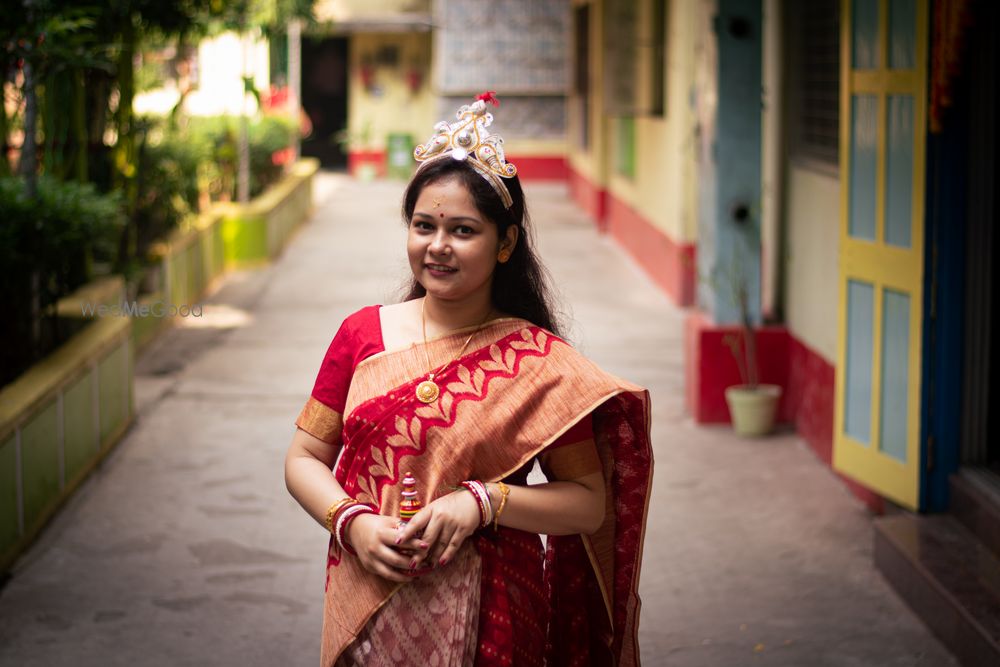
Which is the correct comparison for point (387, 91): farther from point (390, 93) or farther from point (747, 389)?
point (747, 389)

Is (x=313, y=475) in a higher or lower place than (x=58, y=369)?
higher

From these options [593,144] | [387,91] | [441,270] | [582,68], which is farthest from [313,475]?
[387,91]

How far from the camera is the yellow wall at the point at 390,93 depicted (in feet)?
75.9

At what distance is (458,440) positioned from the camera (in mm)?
2572

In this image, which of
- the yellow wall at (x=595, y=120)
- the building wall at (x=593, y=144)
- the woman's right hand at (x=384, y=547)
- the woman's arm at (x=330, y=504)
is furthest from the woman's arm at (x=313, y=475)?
the yellow wall at (x=595, y=120)

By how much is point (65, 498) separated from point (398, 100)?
17674mm

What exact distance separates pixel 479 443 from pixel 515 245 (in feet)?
1.31

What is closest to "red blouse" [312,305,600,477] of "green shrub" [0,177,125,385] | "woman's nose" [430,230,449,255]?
"woman's nose" [430,230,449,255]

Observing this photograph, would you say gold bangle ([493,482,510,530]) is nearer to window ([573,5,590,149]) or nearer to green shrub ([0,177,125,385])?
green shrub ([0,177,125,385])

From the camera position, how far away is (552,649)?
113 inches

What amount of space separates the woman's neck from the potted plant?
4.68m

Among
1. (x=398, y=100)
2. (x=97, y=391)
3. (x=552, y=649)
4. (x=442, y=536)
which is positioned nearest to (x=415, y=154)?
(x=442, y=536)

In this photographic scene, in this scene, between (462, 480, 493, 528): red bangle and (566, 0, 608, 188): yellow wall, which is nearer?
(462, 480, 493, 528): red bangle

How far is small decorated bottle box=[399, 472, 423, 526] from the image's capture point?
2.52m
